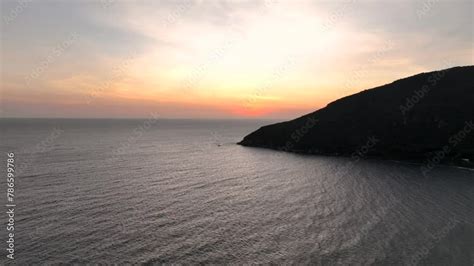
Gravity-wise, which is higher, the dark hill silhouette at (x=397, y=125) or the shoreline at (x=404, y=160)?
the dark hill silhouette at (x=397, y=125)

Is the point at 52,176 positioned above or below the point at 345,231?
above

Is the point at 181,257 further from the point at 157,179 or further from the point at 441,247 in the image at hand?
the point at 157,179

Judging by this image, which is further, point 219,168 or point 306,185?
point 219,168

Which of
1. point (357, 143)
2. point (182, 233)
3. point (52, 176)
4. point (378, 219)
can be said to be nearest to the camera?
point (182, 233)

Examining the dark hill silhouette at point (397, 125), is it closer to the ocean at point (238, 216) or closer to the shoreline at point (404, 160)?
the shoreline at point (404, 160)

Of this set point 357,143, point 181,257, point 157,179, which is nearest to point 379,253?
point 181,257

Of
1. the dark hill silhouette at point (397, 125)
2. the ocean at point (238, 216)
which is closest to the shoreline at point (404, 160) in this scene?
the dark hill silhouette at point (397, 125)

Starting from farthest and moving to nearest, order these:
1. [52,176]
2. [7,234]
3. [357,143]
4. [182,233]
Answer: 1. [357,143]
2. [52,176]
3. [182,233]
4. [7,234]

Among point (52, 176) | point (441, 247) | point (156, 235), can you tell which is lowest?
point (441, 247)

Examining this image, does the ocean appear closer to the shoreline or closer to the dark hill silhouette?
the shoreline
